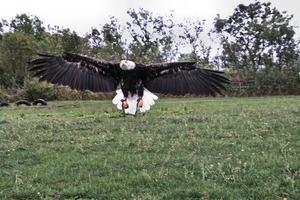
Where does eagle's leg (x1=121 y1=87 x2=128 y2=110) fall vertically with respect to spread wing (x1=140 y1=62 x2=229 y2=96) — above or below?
below

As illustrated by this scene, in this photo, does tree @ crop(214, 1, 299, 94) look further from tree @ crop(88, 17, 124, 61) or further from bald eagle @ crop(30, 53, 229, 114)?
bald eagle @ crop(30, 53, 229, 114)

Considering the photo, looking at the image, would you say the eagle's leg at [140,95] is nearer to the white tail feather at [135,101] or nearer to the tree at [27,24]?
the white tail feather at [135,101]

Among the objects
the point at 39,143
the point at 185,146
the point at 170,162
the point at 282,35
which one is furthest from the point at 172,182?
the point at 282,35

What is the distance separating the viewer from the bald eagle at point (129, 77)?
1323cm

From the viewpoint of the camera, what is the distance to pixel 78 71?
46.1ft

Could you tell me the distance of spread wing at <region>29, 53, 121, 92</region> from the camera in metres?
12.9

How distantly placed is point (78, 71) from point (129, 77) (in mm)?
1827

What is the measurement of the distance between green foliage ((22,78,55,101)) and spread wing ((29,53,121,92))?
67.4 ft

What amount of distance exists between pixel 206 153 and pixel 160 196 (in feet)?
7.99

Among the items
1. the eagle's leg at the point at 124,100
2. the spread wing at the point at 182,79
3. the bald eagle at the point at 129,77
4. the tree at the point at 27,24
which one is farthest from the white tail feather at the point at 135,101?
the tree at the point at 27,24

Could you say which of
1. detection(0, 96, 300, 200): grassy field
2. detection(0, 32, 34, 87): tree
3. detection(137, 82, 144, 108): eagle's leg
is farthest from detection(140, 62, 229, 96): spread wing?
detection(0, 32, 34, 87): tree

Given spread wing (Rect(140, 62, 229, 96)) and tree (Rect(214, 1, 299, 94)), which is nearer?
spread wing (Rect(140, 62, 229, 96))

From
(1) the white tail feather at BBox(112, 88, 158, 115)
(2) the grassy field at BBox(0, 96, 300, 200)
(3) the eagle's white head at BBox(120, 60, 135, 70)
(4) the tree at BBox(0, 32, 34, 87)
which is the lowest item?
(2) the grassy field at BBox(0, 96, 300, 200)

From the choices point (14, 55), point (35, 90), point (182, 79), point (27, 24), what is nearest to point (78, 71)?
point (182, 79)
